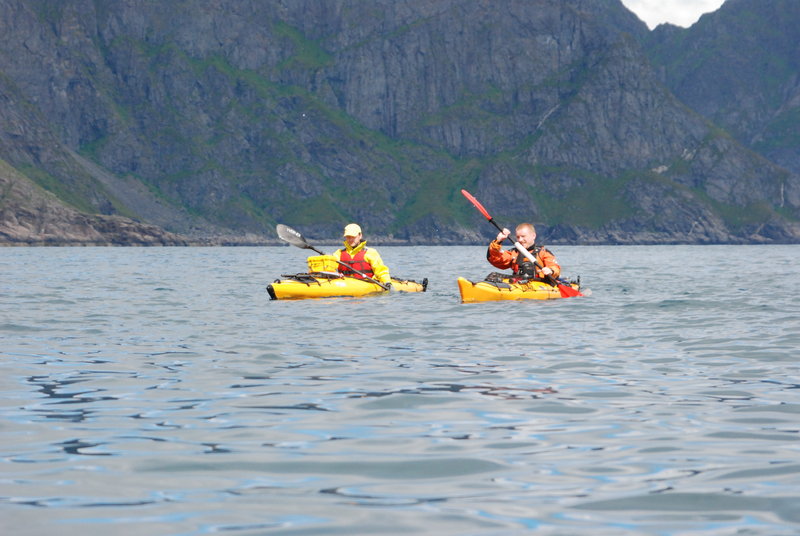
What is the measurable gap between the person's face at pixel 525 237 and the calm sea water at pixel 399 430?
756 cm

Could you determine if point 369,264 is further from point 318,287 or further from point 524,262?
Answer: point 524,262

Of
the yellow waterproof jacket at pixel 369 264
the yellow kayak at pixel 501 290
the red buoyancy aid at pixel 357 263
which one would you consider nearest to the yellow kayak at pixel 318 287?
the yellow waterproof jacket at pixel 369 264

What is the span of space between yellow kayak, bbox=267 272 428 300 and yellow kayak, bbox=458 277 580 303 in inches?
132

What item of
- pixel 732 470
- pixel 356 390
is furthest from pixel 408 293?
pixel 732 470

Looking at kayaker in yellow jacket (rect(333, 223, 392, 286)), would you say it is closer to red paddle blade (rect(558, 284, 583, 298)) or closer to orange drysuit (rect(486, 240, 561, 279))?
orange drysuit (rect(486, 240, 561, 279))

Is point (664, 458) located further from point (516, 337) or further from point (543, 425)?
point (516, 337)

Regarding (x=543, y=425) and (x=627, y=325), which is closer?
(x=543, y=425)

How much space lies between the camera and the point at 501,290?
95.9ft

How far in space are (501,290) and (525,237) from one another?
1.68 meters

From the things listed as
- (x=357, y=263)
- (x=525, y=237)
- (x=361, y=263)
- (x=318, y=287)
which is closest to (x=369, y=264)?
(x=361, y=263)

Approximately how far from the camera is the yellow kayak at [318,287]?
3022 centimetres

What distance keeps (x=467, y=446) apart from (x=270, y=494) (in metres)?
2.38

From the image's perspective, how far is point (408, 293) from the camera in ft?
112

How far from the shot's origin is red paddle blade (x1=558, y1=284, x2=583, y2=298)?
30766mm
